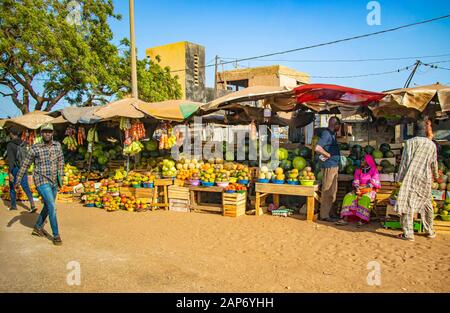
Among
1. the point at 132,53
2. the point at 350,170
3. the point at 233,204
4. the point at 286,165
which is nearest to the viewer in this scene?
the point at 350,170

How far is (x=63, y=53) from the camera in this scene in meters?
15.5

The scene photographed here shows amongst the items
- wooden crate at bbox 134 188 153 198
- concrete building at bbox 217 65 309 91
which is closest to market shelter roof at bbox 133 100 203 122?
wooden crate at bbox 134 188 153 198

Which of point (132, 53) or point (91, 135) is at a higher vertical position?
point (132, 53)

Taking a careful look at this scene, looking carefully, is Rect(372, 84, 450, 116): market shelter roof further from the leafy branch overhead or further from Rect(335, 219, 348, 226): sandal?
the leafy branch overhead

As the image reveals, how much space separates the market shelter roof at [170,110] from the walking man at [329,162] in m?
3.70

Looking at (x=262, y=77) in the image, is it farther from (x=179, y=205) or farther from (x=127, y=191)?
(x=179, y=205)

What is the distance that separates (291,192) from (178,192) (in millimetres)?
Result: 2995

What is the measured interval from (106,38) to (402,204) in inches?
639

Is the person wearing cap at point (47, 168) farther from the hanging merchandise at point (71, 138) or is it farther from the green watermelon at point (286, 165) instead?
the hanging merchandise at point (71, 138)

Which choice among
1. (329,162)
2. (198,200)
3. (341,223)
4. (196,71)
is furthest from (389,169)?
(196,71)

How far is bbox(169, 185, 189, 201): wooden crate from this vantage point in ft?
28.3

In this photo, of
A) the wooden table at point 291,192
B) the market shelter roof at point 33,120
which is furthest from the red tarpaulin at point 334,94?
the market shelter roof at point 33,120
